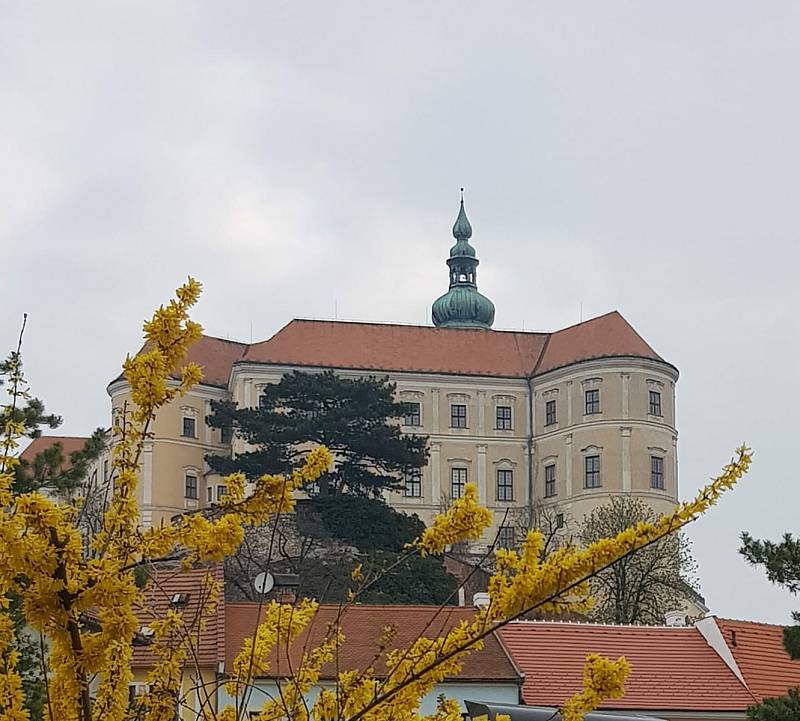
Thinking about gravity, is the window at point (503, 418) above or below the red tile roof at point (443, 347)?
below

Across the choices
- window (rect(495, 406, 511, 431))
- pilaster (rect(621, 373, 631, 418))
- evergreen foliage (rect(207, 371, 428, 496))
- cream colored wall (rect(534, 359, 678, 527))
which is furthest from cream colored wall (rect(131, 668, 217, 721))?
window (rect(495, 406, 511, 431))

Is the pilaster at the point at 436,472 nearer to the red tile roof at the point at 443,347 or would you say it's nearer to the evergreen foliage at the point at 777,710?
the red tile roof at the point at 443,347

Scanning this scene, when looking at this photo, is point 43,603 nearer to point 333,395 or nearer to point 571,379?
point 333,395

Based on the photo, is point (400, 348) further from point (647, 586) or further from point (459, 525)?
point (459, 525)

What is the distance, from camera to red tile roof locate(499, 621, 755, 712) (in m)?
24.9

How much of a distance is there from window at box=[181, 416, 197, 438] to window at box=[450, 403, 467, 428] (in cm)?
1151

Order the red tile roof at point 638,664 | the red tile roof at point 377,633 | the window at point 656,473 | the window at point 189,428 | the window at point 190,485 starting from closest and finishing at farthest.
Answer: the red tile roof at point 377,633
the red tile roof at point 638,664
the window at point 656,473
the window at point 190,485
the window at point 189,428

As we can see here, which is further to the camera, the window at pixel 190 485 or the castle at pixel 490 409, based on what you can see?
the window at pixel 190 485

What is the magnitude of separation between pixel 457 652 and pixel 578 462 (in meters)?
65.9

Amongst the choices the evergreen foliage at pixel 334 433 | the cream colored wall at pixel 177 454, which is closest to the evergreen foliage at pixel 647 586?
the evergreen foliage at pixel 334 433

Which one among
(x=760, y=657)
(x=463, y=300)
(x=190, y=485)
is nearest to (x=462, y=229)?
(x=463, y=300)

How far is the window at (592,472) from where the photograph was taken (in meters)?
68.8

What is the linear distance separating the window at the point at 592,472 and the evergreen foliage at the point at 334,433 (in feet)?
51.1

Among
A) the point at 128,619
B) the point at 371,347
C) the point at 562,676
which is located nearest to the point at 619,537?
the point at 128,619
